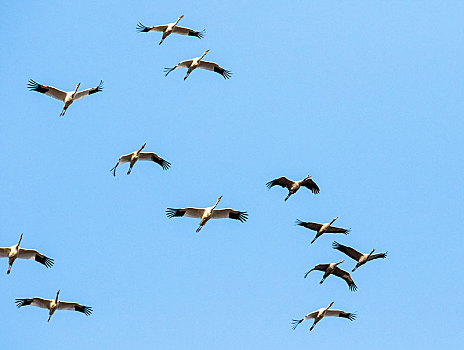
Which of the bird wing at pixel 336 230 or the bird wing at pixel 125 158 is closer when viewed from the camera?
the bird wing at pixel 125 158

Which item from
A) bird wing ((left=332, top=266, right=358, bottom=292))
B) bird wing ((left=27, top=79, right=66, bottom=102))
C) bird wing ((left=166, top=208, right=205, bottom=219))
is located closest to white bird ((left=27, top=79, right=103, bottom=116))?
bird wing ((left=27, top=79, right=66, bottom=102))

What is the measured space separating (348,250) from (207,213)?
7.23 metres

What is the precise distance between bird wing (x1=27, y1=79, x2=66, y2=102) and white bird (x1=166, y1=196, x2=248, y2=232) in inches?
321

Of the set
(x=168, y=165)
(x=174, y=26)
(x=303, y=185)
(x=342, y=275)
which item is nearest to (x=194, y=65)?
(x=174, y=26)

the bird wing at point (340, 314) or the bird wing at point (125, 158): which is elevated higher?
the bird wing at point (125, 158)

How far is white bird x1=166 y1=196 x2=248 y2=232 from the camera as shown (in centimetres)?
3222

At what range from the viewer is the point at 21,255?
34.4 m

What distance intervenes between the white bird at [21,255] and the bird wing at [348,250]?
13.1 metres

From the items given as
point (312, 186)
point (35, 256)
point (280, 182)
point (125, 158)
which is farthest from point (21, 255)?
point (312, 186)

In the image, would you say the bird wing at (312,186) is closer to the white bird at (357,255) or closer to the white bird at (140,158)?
the white bird at (357,255)

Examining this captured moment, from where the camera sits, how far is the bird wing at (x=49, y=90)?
35.2 meters

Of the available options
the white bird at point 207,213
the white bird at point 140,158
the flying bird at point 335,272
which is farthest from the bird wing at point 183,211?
the flying bird at point 335,272

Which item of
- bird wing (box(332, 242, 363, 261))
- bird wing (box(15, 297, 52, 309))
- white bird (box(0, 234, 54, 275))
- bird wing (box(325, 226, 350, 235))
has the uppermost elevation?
bird wing (box(325, 226, 350, 235))

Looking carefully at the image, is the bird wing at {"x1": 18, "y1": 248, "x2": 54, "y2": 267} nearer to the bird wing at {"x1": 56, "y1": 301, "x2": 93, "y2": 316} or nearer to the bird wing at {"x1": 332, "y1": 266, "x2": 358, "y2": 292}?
the bird wing at {"x1": 56, "y1": 301, "x2": 93, "y2": 316}
